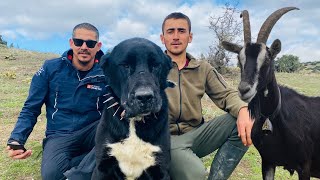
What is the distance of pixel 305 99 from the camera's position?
6.12m

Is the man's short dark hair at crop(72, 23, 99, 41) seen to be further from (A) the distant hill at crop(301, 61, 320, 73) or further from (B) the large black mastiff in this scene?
(A) the distant hill at crop(301, 61, 320, 73)

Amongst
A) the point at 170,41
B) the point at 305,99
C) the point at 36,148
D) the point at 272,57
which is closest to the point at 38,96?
the point at 170,41

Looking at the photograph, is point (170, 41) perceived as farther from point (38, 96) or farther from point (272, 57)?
A: point (38, 96)

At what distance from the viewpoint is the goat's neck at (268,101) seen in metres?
5.34

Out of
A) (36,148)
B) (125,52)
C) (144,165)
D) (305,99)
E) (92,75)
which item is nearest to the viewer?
(125,52)

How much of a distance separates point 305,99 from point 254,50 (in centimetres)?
155

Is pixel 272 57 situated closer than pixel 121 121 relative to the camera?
No

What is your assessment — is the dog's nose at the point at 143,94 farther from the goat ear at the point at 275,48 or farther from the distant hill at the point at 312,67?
the distant hill at the point at 312,67

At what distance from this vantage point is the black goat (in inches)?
201

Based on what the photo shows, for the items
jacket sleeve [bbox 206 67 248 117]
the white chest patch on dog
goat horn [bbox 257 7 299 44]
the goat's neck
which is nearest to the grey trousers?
jacket sleeve [bbox 206 67 248 117]

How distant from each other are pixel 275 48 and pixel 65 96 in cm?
274

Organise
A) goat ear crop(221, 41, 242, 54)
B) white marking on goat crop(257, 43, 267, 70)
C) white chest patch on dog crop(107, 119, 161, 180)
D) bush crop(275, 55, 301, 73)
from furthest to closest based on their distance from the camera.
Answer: bush crop(275, 55, 301, 73), goat ear crop(221, 41, 242, 54), white marking on goat crop(257, 43, 267, 70), white chest patch on dog crop(107, 119, 161, 180)

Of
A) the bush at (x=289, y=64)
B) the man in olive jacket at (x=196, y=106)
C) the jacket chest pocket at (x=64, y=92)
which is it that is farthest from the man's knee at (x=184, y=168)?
the bush at (x=289, y=64)

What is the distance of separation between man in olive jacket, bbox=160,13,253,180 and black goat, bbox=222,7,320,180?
0.38 metres
